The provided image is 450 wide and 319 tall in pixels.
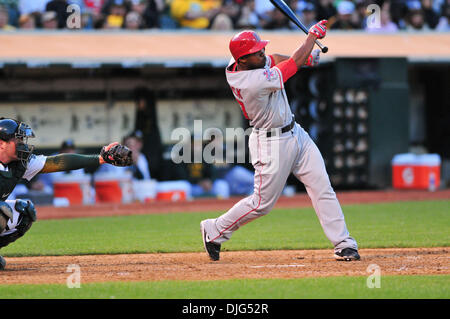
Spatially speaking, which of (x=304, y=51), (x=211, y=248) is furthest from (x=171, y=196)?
(x=304, y=51)

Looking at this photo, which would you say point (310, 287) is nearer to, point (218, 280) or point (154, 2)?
point (218, 280)

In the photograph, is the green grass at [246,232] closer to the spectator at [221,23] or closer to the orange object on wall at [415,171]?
the orange object on wall at [415,171]

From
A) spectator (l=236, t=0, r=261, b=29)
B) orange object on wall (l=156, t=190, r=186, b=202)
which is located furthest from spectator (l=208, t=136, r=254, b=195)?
spectator (l=236, t=0, r=261, b=29)

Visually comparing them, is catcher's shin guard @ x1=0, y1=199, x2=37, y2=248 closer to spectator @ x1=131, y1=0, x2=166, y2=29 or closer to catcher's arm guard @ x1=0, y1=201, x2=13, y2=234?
catcher's arm guard @ x1=0, y1=201, x2=13, y2=234

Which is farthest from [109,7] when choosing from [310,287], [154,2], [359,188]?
[310,287]

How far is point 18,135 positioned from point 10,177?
12.9 inches

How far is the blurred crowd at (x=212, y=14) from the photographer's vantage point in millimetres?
13680

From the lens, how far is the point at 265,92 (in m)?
6.02

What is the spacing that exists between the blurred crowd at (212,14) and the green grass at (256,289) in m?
8.80

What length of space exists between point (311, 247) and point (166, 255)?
1.39 m

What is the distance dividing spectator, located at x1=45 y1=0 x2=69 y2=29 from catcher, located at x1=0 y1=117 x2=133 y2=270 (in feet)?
25.6

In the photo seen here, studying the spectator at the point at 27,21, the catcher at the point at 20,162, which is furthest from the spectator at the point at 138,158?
the catcher at the point at 20,162
